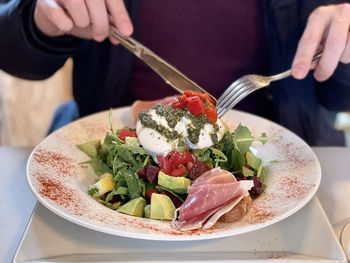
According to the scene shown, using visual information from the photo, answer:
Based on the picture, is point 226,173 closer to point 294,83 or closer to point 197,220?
point 197,220

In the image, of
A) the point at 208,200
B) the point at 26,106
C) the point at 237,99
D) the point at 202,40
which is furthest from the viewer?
the point at 26,106

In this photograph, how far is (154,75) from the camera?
1.45 meters

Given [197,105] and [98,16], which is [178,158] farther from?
[98,16]

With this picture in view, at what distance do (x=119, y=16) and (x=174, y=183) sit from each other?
422mm

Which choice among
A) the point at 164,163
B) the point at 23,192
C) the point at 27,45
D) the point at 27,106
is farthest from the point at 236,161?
the point at 27,106

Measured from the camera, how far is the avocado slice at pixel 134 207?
2.74 feet

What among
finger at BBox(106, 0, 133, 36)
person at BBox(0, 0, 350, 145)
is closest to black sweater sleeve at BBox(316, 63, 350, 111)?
person at BBox(0, 0, 350, 145)

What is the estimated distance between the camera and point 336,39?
1.00 metres

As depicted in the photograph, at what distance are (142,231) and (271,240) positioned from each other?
0.64ft

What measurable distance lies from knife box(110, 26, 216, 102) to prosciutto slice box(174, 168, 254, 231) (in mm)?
308

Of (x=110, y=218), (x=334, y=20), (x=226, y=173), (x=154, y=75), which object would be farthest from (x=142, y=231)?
(x=154, y=75)

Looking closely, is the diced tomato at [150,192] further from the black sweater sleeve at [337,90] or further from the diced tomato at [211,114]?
the black sweater sleeve at [337,90]

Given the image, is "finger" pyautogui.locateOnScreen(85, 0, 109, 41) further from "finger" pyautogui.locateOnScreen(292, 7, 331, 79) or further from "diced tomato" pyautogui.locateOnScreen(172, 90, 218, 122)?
"finger" pyautogui.locateOnScreen(292, 7, 331, 79)

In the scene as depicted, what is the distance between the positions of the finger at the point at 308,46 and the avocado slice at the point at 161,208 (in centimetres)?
35
